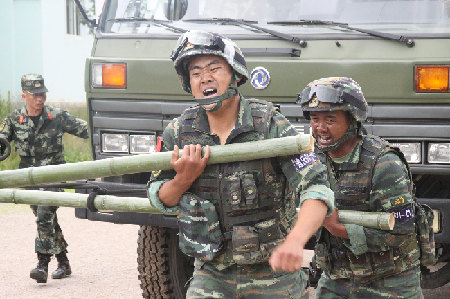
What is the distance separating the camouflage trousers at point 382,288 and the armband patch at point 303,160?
0.81 meters

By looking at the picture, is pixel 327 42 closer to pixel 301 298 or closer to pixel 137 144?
pixel 137 144

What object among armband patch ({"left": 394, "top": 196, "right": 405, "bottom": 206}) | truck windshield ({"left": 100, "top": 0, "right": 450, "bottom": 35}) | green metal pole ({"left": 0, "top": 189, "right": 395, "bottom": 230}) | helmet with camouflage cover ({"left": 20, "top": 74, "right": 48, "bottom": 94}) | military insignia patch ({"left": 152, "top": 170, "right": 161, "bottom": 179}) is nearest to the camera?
military insignia patch ({"left": 152, "top": 170, "right": 161, "bottom": 179})

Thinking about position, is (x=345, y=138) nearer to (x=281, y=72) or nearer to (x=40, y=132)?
(x=281, y=72)

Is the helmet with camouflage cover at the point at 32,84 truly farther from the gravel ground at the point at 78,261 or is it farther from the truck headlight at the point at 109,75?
the truck headlight at the point at 109,75

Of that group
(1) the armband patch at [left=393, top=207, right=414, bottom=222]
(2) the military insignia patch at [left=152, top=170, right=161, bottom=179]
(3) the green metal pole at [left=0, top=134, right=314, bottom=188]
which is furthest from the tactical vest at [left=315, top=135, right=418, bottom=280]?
(2) the military insignia patch at [left=152, top=170, right=161, bottom=179]

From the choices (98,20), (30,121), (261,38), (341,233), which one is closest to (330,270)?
(341,233)

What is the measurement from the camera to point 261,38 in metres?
4.46

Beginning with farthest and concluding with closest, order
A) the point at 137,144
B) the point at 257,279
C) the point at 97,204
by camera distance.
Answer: the point at 137,144
the point at 97,204
the point at 257,279

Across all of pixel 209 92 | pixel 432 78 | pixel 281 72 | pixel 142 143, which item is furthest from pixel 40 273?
pixel 209 92

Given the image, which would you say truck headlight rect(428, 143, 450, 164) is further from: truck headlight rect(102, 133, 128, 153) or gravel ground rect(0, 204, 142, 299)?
gravel ground rect(0, 204, 142, 299)

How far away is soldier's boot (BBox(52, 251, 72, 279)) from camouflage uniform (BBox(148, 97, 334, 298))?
3.92 metres

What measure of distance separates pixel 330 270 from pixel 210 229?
0.74 metres

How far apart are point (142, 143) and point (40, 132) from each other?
241 cm

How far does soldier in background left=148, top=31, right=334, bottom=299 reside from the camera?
8.61 ft
